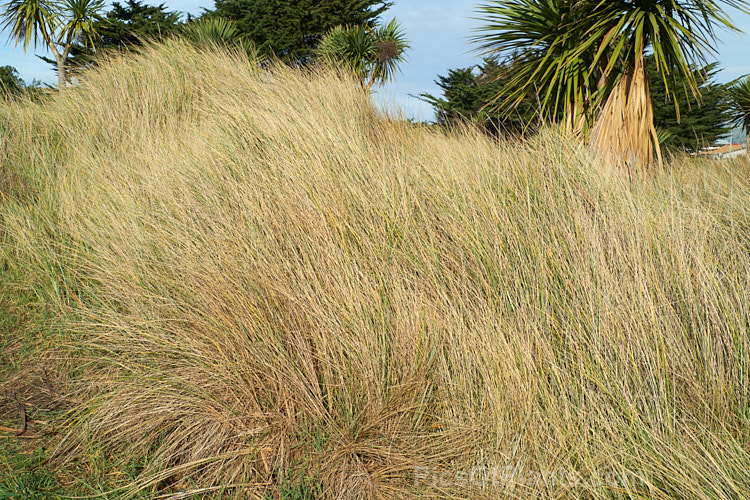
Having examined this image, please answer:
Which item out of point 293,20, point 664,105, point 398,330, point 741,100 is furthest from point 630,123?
point 293,20

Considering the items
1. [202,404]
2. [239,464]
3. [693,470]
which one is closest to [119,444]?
[202,404]

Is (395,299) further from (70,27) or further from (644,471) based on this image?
(70,27)

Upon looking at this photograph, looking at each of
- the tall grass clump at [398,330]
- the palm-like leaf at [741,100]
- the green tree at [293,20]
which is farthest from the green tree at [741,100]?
the green tree at [293,20]

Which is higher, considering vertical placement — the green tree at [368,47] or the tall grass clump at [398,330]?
the green tree at [368,47]

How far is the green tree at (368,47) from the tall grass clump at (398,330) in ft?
36.5

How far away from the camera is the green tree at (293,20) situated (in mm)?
23453

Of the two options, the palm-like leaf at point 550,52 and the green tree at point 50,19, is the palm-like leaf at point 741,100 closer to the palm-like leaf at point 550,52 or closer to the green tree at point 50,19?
the palm-like leaf at point 550,52

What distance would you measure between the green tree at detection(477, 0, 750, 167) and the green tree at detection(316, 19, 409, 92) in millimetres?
7286

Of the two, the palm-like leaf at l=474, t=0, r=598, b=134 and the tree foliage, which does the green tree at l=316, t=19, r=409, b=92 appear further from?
the palm-like leaf at l=474, t=0, r=598, b=134

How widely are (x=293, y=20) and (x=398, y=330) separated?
24.7m

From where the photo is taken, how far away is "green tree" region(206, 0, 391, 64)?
2345 centimetres

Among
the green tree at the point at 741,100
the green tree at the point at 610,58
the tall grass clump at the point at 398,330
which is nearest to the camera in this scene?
the tall grass clump at the point at 398,330

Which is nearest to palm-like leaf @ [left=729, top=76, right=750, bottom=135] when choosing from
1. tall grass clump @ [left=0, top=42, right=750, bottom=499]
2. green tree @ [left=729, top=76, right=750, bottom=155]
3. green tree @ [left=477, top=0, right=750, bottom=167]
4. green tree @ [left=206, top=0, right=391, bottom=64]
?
green tree @ [left=729, top=76, right=750, bottom=155]

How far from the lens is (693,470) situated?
5.09ft
